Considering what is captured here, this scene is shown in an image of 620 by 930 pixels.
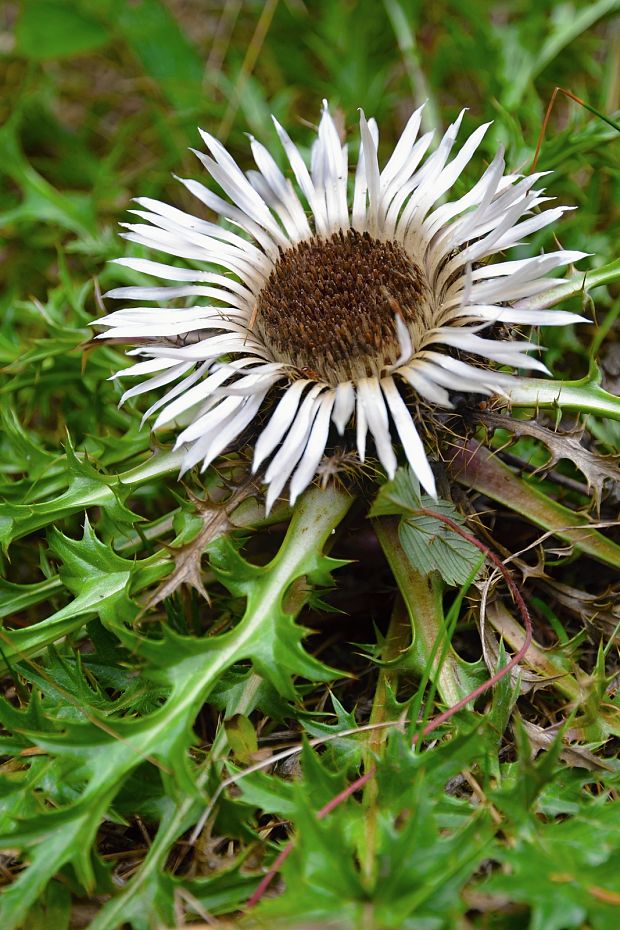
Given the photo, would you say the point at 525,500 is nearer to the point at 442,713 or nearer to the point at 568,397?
the point at 568,397

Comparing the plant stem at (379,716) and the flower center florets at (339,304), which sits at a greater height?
the flower center florets at (339,304)

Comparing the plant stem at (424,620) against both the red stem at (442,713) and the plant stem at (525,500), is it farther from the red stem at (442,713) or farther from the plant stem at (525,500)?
the plant stem at (525,500)

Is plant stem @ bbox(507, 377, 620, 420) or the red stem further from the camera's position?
plant stem @ bbox(507, 377, 620, 420)

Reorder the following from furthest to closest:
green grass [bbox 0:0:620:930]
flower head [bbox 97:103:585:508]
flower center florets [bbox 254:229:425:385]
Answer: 1. flower center florets [bbox 254:229:425:385]
2. flower head [bbox 97:103:585:508]
3. green grass [bbox 0:0:620:930]

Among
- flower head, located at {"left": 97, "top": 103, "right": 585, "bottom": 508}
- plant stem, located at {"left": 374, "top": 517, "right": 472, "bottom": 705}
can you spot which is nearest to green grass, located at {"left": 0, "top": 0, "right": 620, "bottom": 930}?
plant stem, located at {"left": 374, "top": 517, "right": 472, "bottom": 705}

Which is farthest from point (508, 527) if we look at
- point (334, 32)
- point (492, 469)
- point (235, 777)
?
point (334, 32)

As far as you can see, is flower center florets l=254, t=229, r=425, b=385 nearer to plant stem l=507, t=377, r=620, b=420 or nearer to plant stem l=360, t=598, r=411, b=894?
plant stem l=507, t=377, r=620, b=420

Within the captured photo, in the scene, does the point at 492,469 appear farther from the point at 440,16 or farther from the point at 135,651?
the point at 440,16

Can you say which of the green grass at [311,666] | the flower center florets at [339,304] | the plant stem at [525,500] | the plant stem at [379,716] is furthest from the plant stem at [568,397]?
the plant stem at [379,716]
